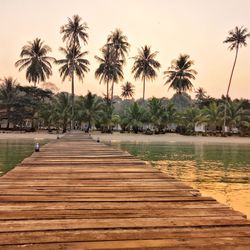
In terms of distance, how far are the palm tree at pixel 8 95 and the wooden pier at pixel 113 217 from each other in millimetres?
61601

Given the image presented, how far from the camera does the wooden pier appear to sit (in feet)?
13.4

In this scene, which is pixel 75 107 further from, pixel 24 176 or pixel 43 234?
pixel 43 234

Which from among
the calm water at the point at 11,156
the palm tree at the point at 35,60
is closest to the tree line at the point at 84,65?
the palm tree at the point at 35,60

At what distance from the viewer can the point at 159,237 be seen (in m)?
4.30

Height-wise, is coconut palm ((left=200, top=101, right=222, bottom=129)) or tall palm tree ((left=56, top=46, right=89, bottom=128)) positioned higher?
tall palm tree ((left=56, top=46, right=89, bottom=128))

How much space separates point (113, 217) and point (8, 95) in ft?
218

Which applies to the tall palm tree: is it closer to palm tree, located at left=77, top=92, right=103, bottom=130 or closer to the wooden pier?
palm tree, located at left=77, top=92, right=103, bottom=130

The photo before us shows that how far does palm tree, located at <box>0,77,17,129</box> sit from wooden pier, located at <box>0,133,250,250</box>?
61601mm

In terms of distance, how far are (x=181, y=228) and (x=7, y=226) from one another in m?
2.04

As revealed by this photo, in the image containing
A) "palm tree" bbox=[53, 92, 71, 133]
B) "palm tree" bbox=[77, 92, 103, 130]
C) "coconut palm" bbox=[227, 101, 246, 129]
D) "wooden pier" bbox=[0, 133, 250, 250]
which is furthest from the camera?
"coconut palm" bbox=[227, 101, 246, 129]

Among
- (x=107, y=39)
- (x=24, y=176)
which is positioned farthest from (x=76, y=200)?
(x=107, y=39)

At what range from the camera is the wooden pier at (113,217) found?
13.4ft

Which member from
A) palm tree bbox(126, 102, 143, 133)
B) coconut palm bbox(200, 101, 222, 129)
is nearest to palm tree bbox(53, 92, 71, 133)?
palm tree bbox(126, 102, 143, 133)

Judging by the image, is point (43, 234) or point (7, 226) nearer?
point (43, 234)
